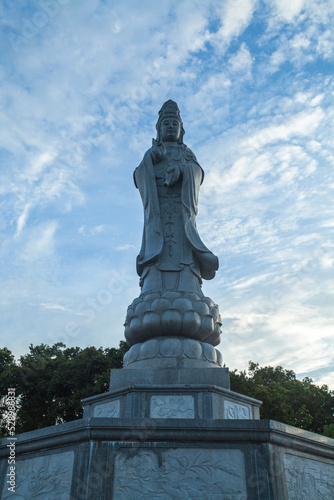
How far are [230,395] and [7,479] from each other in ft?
9.06

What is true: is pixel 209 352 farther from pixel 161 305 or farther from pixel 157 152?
pixel 157 152

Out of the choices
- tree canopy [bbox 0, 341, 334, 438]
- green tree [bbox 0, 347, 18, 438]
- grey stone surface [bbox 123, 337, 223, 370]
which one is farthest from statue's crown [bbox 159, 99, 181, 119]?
green tree [bbox 0, 347, 18, 438]

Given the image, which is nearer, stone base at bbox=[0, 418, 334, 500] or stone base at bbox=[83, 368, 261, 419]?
stone base at bbox=[0, 418, 334, 500]

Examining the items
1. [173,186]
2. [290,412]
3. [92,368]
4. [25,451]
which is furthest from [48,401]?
[25,451]

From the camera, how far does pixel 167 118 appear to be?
340 inches

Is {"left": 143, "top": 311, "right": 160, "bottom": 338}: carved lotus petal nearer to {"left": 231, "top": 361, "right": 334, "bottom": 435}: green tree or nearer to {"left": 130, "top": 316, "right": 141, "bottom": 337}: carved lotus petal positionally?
{"left": 130, "top": 316, "right": 141, "bottom": 337}: carved lotus petal

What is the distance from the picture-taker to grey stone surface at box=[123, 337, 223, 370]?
235 inches

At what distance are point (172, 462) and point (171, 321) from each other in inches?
97.7

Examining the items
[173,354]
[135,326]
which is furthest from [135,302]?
[173,354]

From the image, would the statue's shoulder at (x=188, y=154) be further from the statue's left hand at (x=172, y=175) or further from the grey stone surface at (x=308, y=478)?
the grey stone surface at (x=308, y=478)

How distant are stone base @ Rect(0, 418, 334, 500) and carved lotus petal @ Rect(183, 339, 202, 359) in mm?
2111

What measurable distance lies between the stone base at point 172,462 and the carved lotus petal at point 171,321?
7.53 feet

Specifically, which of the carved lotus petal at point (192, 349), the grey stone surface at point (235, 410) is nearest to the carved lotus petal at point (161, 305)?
the carved lotus petal at point (192, 349)

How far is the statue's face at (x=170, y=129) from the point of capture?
8.56 m
